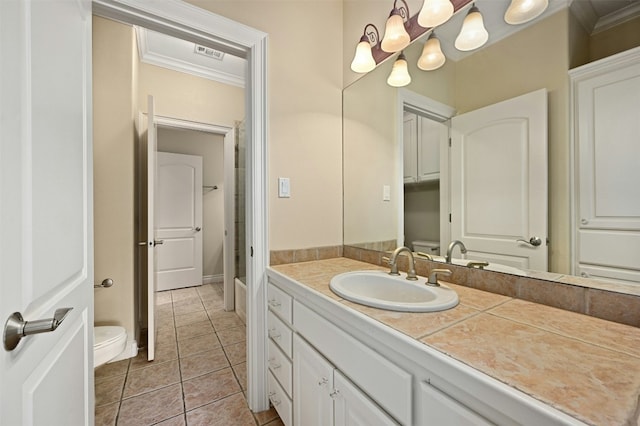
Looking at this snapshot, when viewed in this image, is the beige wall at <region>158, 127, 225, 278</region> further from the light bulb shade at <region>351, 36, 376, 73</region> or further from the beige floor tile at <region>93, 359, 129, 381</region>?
the light bulb shade at <region>351, 36, 376, 73</region>

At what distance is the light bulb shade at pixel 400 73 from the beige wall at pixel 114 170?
193 cm

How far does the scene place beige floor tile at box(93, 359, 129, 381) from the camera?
1.79 meters

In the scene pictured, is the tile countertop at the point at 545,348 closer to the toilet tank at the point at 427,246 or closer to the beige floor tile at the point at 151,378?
the toilet tank at the point at 427,246

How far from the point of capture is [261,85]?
145 centimetres

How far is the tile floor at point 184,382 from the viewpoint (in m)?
1.41

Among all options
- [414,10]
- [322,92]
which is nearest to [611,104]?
[414,10]

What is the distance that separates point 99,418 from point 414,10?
106 inches

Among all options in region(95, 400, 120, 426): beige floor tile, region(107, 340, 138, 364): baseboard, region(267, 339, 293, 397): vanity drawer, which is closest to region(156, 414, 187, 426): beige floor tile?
region(95, 400, 120, 426): beige floor tile

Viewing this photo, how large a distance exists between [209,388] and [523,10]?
246cm

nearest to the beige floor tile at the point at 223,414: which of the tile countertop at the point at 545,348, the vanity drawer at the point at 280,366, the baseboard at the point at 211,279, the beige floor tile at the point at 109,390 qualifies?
the vanity drawer at the point at 280,366

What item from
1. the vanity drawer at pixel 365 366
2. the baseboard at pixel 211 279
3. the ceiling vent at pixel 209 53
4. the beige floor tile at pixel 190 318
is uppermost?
the ceiling vent at pixel 209 53

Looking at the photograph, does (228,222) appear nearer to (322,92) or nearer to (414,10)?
(322,92)

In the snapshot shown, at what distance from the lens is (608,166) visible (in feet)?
2.58

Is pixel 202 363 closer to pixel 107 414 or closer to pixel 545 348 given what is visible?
pixel 107 414
